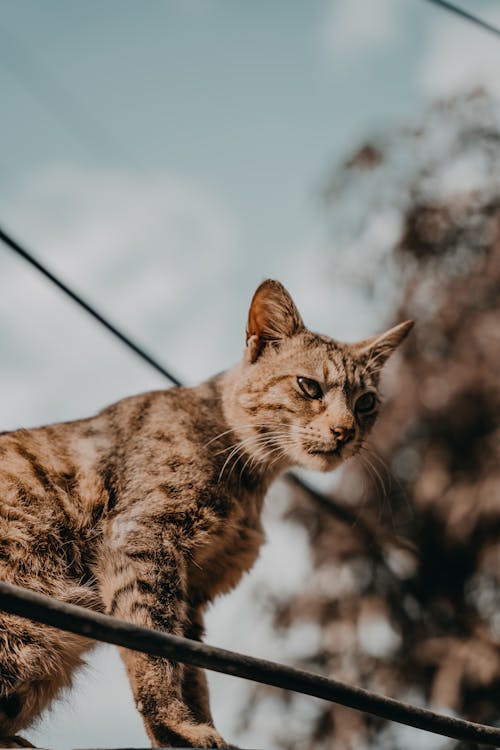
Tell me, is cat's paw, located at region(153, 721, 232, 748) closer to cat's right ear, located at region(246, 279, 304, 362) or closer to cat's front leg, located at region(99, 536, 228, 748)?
cat's front leg, located at region(99, 536, 228, 748)

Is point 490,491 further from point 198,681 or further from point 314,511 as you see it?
point 198,681

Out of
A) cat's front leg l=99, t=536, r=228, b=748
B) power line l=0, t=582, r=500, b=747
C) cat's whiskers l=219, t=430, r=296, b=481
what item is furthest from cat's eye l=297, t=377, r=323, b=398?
power line l=0, t=582, r=500, b=747

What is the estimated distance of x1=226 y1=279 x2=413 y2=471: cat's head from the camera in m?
2.91

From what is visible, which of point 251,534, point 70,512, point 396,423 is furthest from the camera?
point 396,423

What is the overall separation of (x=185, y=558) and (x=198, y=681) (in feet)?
1.58

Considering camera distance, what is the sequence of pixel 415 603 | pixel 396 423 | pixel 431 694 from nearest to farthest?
pixel 431 694, pixel 415 603, pixel 396 423

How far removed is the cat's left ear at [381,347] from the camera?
3277 millimetres

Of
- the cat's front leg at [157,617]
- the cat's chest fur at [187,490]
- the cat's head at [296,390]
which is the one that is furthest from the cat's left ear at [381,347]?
the cat's front leg at [157,617]

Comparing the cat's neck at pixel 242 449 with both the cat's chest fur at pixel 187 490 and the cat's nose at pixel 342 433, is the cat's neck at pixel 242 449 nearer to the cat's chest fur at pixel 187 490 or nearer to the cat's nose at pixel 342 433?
the cat's chest fur at pixel 187 490

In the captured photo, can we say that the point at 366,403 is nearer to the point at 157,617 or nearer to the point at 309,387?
the point at 309,387

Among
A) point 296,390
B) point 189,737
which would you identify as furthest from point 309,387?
point 189,737

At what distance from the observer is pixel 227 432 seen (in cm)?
297

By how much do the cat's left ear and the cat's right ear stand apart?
305 millimetres

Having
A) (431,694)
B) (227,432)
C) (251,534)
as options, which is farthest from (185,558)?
(431,694)
